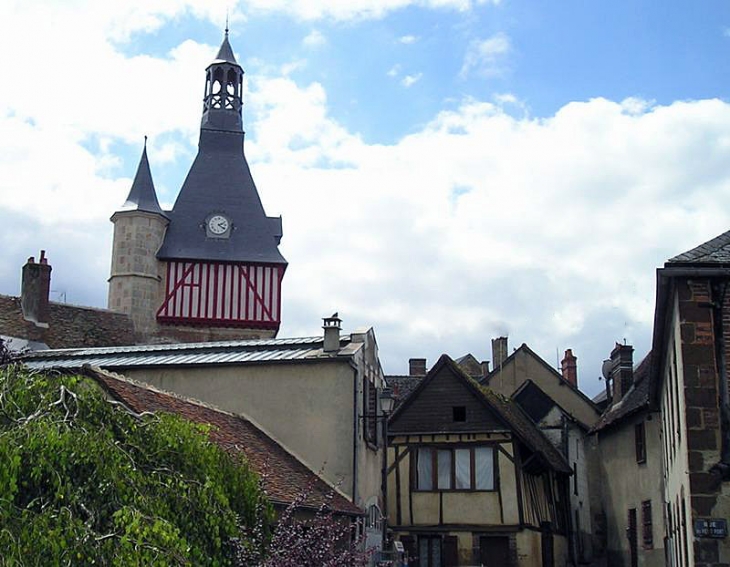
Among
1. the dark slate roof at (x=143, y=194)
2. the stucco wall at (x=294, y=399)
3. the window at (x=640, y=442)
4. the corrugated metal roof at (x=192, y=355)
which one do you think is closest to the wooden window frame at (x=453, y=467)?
the window at (x=640, y=442)

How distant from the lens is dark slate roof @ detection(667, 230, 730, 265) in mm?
12141

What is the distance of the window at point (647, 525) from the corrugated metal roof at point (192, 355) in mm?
10283

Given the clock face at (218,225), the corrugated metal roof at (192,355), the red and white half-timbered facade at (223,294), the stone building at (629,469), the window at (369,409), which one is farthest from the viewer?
the clock face at (218,225)

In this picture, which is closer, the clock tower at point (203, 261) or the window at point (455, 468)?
the window at point (455, 468)

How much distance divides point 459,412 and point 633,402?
4636 mm

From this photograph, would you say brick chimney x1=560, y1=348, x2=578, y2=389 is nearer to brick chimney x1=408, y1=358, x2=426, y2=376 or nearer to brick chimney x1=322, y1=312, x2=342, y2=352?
brick chimney x1=408, y1=358, x2=426, y2=376

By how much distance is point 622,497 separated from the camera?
2730cm

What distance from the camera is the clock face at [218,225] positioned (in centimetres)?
3747

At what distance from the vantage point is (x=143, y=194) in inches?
1469

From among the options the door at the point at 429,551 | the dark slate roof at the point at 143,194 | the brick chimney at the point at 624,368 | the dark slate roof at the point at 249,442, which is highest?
the dark slate roof at the point at 143,194

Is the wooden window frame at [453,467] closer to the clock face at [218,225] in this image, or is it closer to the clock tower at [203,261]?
the clock tower at [203,261]

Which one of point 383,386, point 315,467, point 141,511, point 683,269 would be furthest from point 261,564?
point 383,386

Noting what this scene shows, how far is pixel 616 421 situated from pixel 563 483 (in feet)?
12.0

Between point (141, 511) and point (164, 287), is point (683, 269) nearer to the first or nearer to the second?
point (141, 511)
